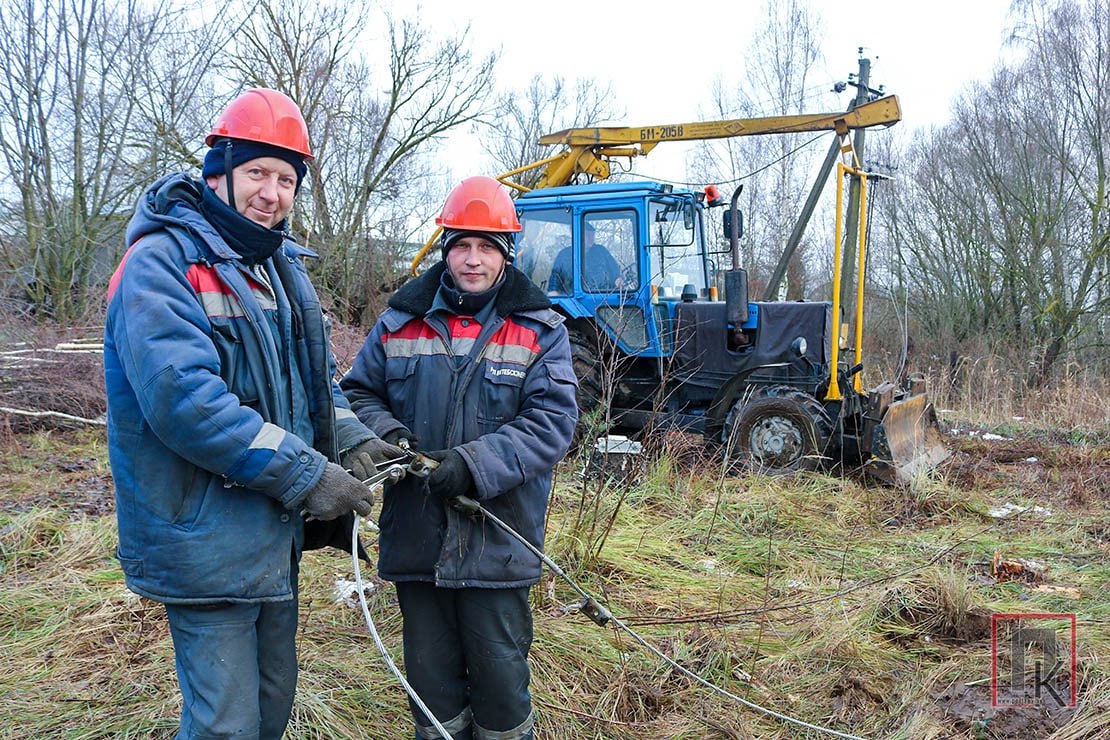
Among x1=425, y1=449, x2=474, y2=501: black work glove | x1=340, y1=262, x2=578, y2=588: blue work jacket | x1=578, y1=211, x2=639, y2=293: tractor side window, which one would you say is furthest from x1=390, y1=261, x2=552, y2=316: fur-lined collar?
x1=578, y1=211, x2=639, y2=293: tractor side window

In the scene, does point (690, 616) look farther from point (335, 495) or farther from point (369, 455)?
point (335, 495)

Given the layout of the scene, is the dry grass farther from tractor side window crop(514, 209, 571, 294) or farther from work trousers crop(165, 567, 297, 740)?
tractor side window crop(514, 209, 571, 294)

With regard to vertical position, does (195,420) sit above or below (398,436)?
above

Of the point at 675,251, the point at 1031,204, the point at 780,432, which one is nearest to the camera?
the point at 780,432

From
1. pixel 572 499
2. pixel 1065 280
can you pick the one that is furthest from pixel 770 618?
pixel 1065 280

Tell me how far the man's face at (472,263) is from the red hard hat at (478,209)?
5cm

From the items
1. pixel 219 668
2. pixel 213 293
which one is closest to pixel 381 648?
pixel 219 668

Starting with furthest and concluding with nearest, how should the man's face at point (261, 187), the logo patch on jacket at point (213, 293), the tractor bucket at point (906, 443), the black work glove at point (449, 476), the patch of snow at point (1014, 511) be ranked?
the tractor bucket at point (906, 443), the patch of snow at point (1014, 511), the black work glove at point (449, 476), the man's face at point (261, 187), the logo patch on jacket at point (213, 293)

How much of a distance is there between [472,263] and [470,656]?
1108 mm

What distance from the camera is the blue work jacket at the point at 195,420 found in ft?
5.72

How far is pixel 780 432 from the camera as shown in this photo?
21.8 feet

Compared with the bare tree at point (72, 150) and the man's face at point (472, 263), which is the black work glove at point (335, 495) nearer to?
the man's face at point (472, 263)

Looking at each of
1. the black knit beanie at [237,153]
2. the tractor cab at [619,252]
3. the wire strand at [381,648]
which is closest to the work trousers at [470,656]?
the wire strand at [381,648]

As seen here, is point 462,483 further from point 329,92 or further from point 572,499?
point 329,92
